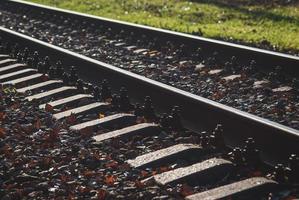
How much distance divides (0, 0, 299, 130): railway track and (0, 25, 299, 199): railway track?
2.62 ft

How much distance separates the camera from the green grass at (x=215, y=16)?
35.8 ft

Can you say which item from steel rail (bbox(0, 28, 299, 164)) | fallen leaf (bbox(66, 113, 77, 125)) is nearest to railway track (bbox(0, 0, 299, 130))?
steel rail (bbox(0, 28, 299, 164))

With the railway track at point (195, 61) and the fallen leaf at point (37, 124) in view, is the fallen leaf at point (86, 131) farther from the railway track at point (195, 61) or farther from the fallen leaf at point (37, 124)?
the railway track at point (195, 61)

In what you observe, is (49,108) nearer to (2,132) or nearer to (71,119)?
(71,119)

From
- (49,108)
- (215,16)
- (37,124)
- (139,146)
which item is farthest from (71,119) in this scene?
(215,16)

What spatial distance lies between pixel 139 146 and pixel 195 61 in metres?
3.63

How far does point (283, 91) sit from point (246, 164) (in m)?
2.38

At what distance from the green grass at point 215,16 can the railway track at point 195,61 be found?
1.22m

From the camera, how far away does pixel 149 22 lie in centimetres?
1295

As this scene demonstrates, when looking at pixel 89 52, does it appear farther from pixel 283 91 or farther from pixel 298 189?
pixel 298 189

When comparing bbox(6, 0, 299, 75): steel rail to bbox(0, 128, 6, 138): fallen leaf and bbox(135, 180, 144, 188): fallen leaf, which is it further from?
bbox(0, 128, 6, 138): fallen leaf

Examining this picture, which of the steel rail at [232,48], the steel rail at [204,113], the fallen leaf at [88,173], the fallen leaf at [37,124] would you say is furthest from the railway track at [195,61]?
the fallen leaf at [88,173]

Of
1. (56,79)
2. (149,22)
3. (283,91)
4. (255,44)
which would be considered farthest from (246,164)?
(149,22)

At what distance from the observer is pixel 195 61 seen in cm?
898
